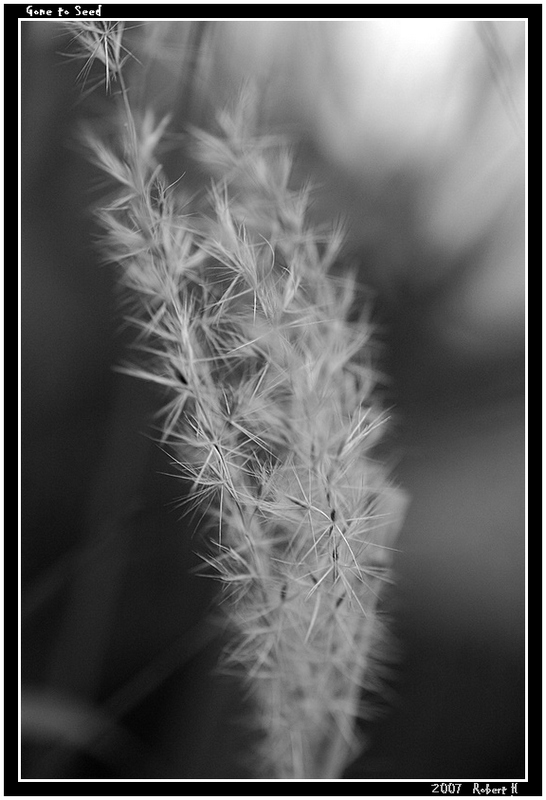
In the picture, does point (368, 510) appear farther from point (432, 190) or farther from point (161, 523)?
point (432, 190)

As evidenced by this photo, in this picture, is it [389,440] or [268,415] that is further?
[389,440]

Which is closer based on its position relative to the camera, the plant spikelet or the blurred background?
the plant spikelet

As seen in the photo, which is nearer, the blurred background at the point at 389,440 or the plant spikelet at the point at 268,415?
the plant spikelet at the point at 268,415
